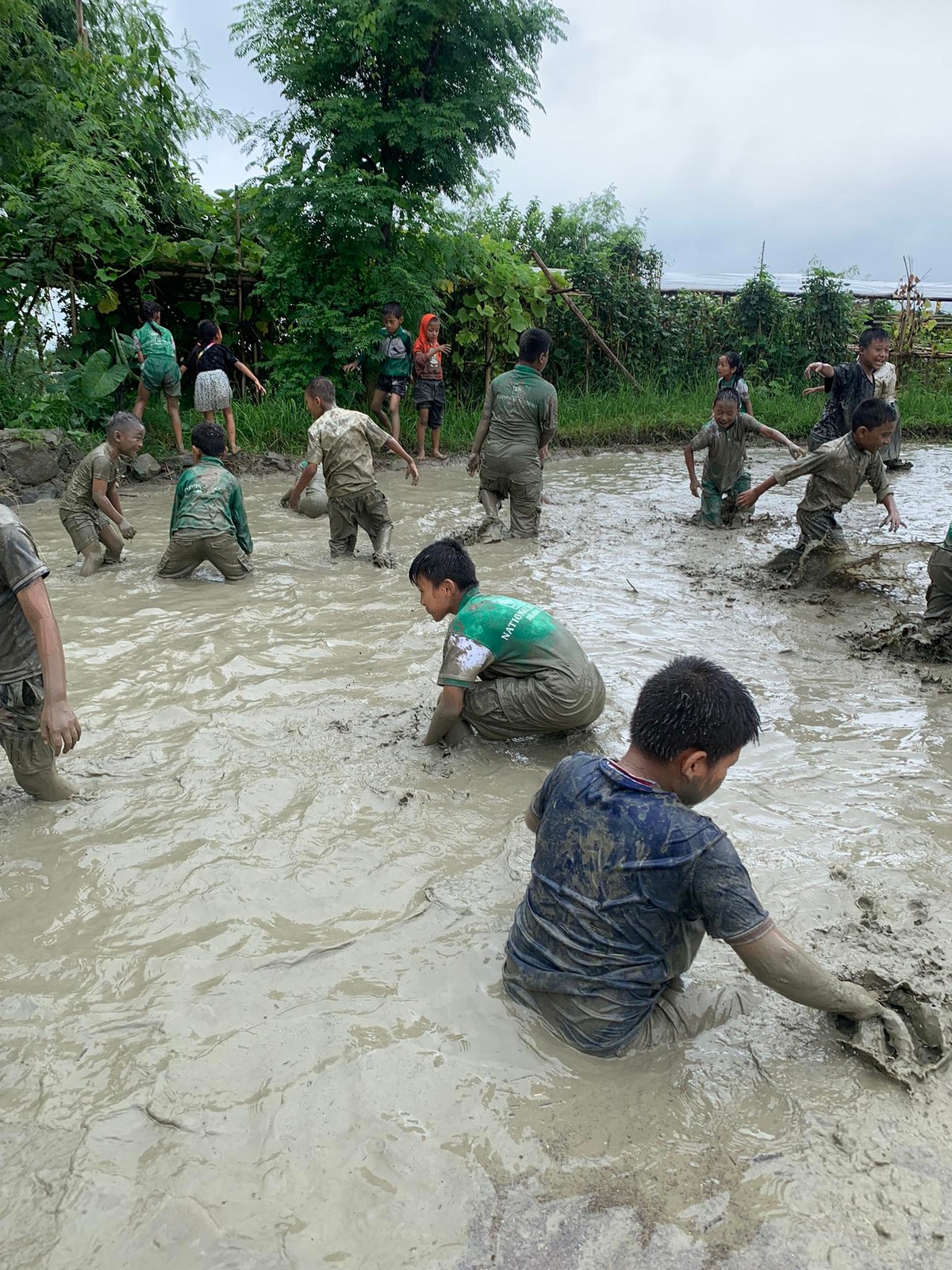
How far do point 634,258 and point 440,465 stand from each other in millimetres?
6350

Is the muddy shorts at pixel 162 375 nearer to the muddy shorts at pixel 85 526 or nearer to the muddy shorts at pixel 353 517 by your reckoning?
the muddy shorts at pixel 85 526

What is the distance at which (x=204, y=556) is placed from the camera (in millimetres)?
6844

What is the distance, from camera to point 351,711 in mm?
4641

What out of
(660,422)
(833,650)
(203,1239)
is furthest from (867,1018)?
(660,422)

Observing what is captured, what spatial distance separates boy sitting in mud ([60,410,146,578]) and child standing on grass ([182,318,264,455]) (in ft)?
11.7

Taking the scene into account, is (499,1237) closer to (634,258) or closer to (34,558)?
(34,558)

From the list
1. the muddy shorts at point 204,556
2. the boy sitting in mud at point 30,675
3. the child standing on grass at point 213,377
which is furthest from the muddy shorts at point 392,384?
the boy sitting in mud at point 30,675

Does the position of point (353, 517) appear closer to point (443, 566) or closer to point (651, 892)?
point (443, 566)

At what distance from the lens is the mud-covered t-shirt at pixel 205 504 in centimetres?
670

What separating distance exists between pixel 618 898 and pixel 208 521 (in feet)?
17.1

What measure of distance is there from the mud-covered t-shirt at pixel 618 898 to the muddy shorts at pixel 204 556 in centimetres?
485

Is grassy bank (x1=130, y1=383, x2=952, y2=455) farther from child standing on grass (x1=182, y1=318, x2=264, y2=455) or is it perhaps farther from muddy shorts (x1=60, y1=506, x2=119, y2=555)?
muddy shorts (x1=60, y1=506, x2=119, y2=555)

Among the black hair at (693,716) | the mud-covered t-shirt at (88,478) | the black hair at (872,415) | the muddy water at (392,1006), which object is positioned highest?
the black hair at (872,415)

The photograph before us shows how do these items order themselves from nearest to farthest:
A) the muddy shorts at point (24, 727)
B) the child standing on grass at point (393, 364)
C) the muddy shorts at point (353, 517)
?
1. the muddy shorts at point (24, 727)
2. the muddy shorts at point (353, 517)
3. the child standing on grass at point (393, 364)
